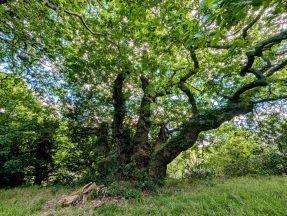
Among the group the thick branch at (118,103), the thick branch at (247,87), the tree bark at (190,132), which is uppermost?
the thick branch at (118,103)

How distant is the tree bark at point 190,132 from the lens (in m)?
6.70

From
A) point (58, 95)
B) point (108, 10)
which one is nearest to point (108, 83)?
point (58, 95)

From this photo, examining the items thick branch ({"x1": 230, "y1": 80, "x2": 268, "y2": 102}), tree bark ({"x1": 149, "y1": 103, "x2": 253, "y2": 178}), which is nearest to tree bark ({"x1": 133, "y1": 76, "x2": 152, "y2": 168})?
tree bark ({"x1": 149, "y1": 103, "x2": 253, "y2": 178})

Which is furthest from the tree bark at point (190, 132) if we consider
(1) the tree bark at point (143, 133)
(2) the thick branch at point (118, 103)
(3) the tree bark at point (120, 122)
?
(2) the thick branch at point (118, 103)

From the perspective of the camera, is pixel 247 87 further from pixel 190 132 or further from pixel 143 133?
pixel 143 133

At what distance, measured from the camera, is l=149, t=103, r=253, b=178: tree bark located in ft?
22.0

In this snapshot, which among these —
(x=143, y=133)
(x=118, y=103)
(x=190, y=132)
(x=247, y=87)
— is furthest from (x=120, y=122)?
(x=247, y=87)

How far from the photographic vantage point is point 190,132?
6.99 metres

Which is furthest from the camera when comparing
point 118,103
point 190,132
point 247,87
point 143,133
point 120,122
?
point 120,122

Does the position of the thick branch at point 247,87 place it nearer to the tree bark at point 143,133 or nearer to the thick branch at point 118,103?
the tree bark at point 143,133

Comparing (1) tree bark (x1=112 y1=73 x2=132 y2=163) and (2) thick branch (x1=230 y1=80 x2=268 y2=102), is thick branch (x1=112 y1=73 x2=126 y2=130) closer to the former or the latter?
(1) tree bark (x1=112 y1=73 x2=132 y2=163)

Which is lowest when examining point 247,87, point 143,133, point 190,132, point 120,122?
point 190,132

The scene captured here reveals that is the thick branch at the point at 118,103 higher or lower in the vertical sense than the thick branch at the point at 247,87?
higher

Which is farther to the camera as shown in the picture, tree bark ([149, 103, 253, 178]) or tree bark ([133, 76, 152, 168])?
tree bark ([133, 76, 152, 168])
